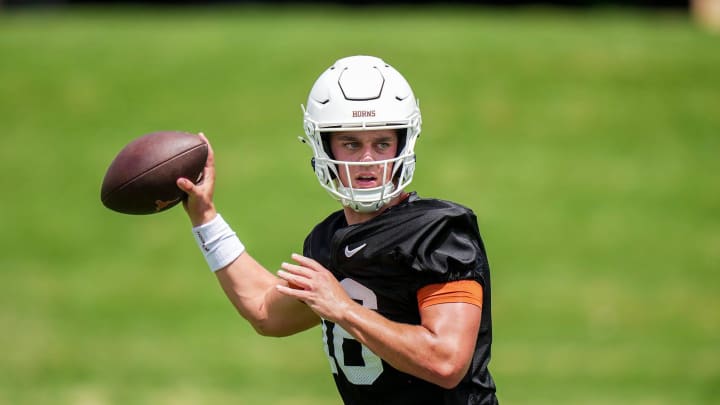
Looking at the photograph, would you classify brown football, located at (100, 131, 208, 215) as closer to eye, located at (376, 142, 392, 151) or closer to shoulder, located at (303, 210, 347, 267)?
shoulder, located at (303, 210, 347, 267)

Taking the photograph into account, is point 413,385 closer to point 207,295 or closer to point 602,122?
point 207,295

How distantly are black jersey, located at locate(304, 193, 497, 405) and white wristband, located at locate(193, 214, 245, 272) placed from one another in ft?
1.85

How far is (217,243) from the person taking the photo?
4164 millimetres

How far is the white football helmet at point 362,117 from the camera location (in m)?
3.58

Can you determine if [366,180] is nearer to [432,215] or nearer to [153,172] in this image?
[432,215]

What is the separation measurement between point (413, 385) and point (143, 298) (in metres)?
7.95

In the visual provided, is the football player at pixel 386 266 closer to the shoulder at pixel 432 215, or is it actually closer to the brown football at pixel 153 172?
the shoulder at pixel 432 215

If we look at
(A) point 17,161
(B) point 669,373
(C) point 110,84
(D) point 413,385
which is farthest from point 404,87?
(C) point 110,84

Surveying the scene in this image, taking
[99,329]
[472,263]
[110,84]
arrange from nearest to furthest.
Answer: [472,263], [99,329], [110,84]

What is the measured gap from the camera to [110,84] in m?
15.4

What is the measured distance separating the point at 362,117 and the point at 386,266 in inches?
19.2

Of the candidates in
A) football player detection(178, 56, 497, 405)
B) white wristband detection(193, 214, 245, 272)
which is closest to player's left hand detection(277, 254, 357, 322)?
football player detection(178, 56, 497, 405)

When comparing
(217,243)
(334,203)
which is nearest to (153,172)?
(217,243)

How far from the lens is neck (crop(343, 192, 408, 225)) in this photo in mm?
3725
